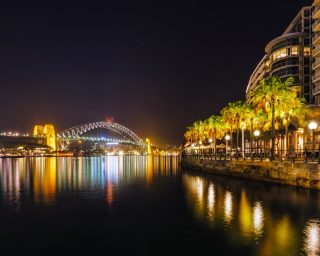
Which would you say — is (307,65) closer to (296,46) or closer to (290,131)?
(296,46)

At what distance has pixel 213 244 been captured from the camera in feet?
60.8

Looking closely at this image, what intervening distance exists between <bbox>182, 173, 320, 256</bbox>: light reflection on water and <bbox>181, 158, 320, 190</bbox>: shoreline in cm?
149

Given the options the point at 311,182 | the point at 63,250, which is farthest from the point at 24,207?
the point at 311,182

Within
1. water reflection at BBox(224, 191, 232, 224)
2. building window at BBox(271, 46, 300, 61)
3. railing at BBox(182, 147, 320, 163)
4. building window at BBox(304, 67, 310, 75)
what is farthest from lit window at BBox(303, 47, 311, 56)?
water reflection at BBox(224, 191, 232, 224)

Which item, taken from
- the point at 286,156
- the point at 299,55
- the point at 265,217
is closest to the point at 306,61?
the point at 299,55

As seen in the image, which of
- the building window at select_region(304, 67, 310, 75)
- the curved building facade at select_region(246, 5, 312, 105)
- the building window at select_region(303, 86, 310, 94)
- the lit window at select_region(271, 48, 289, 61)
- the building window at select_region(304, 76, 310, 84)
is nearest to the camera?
the building window at select_region(303, 86, 310, 94)

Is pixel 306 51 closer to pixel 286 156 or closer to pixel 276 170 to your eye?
pixel 286 156

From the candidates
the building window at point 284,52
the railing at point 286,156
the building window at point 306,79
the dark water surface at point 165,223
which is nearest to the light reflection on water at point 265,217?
the dark water surface at point 165,223

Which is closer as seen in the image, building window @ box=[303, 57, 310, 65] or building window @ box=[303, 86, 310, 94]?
building window @ box=[303, 86, 310, 94]


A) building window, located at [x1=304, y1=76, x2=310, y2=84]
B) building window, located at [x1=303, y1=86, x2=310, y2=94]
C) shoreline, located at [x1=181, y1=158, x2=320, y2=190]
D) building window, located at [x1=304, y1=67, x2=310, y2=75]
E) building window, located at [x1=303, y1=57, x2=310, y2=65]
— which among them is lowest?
shoreline, located at [x1=181, y1=158, x2=320, y2=190]

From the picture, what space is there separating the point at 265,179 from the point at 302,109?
61.1 feet

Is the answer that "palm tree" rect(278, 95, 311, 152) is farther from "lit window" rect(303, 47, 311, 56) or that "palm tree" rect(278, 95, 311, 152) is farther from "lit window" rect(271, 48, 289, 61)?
"lit window" rect(271, 48, 289, 61)

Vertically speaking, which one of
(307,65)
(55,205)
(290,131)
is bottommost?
(55,205)

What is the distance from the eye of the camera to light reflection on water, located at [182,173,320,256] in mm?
18203
